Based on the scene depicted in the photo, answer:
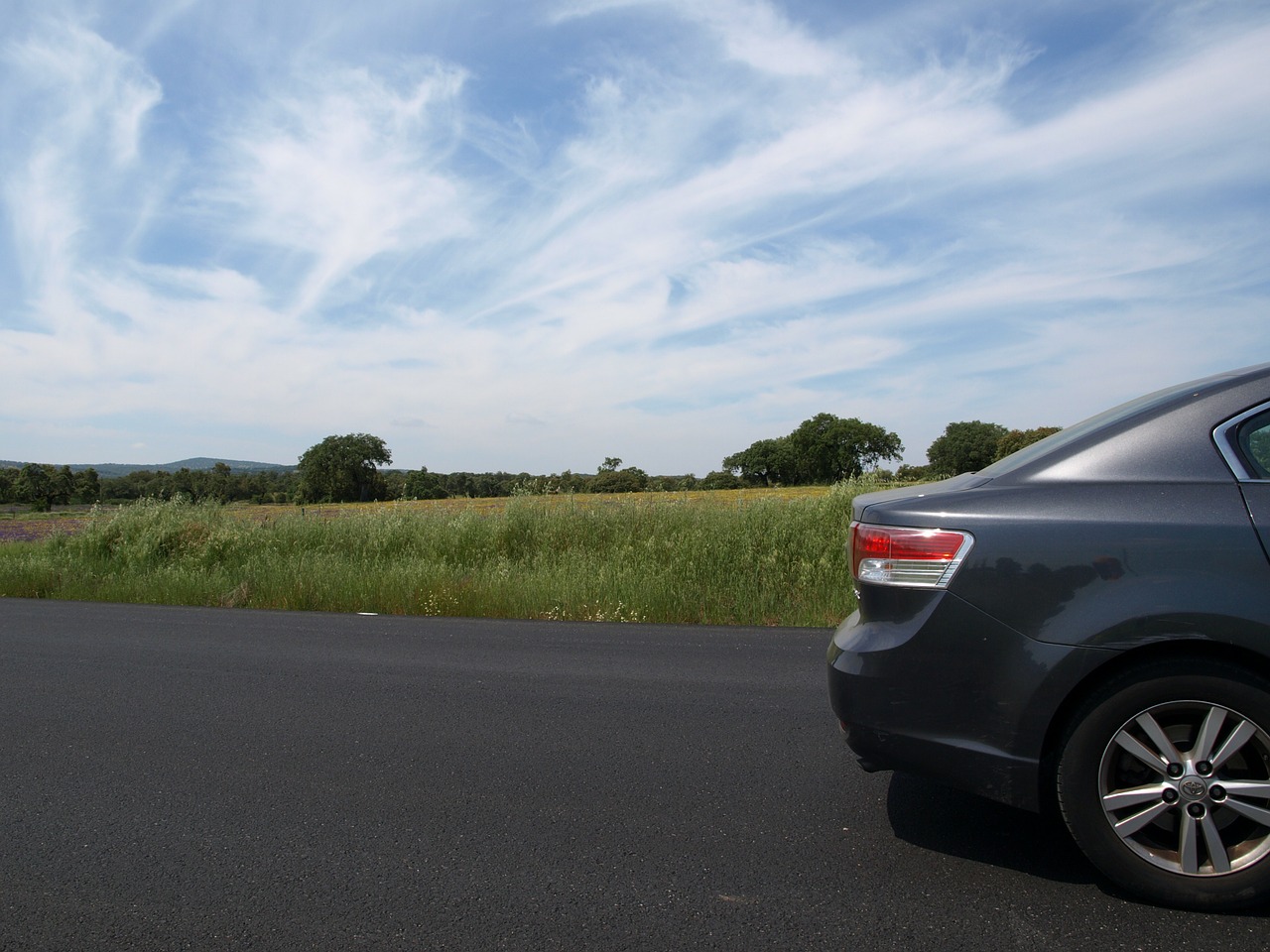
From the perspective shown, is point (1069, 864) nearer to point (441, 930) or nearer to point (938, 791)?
point (938, 791)

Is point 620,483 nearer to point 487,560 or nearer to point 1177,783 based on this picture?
point 487,560

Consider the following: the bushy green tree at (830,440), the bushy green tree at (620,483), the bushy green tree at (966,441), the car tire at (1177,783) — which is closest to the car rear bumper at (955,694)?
the car tire at (1177,783)

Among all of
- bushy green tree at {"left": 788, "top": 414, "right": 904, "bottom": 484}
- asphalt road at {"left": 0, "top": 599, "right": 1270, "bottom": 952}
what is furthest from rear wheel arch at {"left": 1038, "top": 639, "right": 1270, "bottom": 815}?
bushy green tree at {"left": 788, "top": 414, "right": 904, "bottom": 484}

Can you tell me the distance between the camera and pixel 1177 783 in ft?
9.03

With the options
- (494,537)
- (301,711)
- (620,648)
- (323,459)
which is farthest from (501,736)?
(323,459)

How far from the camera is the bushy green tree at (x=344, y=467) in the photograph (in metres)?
36.7

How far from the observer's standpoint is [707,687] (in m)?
5.99

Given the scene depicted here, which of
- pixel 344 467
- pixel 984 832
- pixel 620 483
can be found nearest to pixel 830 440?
pixel 344 467

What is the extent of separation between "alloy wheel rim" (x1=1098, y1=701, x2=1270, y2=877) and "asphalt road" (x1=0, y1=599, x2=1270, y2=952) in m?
0.22

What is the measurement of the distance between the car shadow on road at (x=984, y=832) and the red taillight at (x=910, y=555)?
107cm

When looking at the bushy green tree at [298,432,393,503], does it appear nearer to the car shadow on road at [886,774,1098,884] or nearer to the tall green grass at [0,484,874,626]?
the tall green grass at [0,484,874,626]

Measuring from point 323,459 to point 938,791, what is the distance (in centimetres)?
3961

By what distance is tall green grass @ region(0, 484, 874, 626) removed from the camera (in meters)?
10.2

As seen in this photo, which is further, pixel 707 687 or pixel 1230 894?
pixel 707 687
